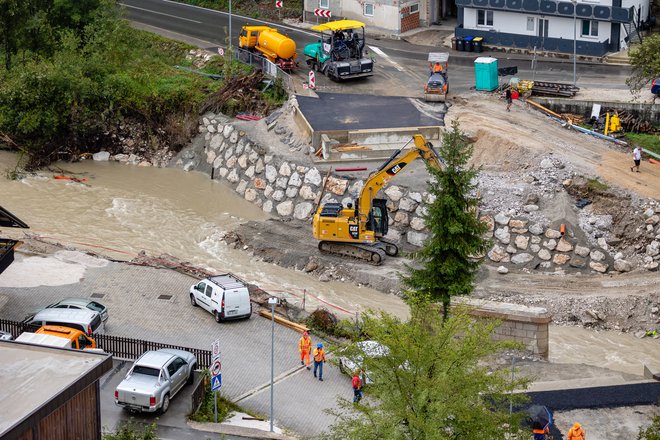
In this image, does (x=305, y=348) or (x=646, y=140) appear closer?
(x=305, y=348)

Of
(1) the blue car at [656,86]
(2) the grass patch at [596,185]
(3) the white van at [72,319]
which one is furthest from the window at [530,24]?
(3) the white van at [72,319]

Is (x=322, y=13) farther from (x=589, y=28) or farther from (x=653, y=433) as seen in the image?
(x=653, y=433)

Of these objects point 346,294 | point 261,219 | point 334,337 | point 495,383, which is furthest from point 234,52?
point 495,383

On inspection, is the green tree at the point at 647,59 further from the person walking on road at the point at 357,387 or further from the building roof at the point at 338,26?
the person walking on road at the point at 357,387

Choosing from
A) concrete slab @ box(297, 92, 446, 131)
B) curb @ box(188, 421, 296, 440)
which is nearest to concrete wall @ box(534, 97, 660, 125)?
concrete slab @ box(297, 92, 446, 131)

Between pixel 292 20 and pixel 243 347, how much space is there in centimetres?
4117

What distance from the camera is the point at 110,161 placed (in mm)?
62406

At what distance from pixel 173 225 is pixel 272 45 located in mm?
15652

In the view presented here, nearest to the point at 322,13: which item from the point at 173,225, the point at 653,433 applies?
the point at 173,225

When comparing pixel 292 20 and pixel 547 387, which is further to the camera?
pixel 292 20

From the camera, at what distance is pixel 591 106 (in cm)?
5922

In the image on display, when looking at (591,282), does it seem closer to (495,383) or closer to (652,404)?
(652,404)

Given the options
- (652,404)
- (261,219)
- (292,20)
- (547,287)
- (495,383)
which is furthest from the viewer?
(292,20)

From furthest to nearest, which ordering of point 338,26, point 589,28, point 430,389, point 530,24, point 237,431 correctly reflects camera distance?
point 530,24 → point 589,28 → point 338,26 → point 237,431 → point 430,389
